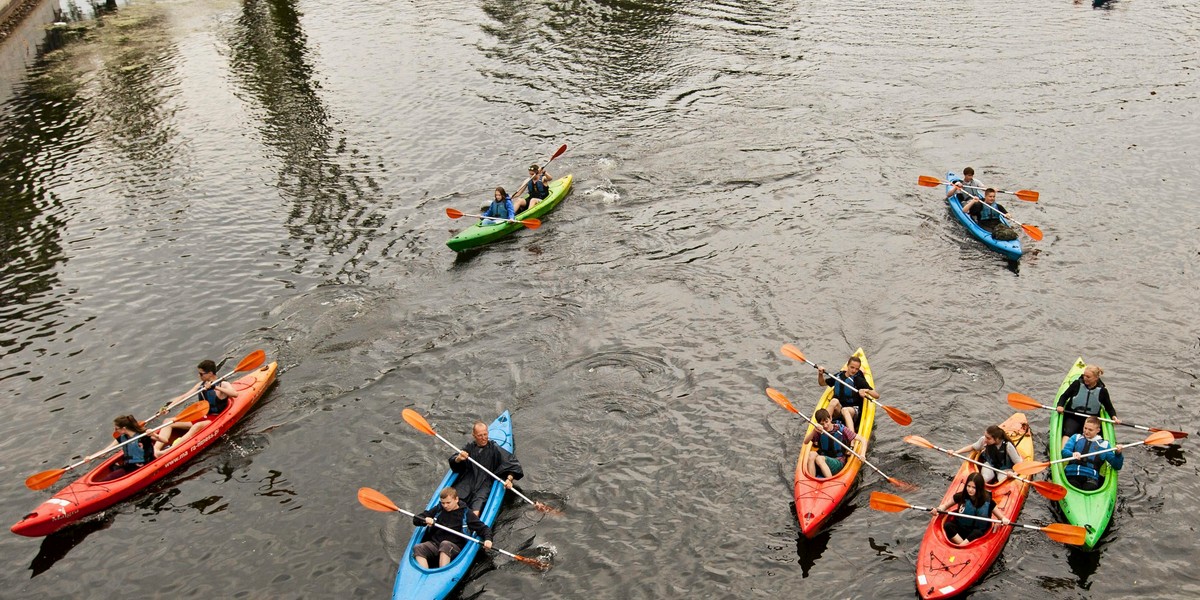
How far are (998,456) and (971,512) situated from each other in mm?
1662

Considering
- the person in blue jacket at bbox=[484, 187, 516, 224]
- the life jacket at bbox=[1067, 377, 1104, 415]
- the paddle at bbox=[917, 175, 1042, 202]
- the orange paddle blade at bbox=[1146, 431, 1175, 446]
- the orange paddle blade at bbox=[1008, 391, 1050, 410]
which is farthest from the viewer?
the person in blue jacket at bbox=[484, 187, 516, 224]

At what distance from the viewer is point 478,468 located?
15.9 meters

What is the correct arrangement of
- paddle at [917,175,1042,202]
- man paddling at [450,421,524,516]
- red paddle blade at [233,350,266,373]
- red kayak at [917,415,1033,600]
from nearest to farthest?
red kayak at [917,415,1033,600] → man paddling at [450,421,524,516] → red paddle blade at [233,350,266,373] → paddle at [917,175,1042,202]

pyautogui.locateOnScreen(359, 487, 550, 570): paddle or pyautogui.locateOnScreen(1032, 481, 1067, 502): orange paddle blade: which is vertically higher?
pyautogui.locateOnScreen(1032, 481, 1067, 502): orange paddle blade

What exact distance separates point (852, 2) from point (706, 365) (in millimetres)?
31367

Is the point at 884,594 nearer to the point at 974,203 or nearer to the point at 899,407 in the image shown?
the point at 899,407

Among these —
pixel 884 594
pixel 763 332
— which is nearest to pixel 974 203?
pixel 763 332

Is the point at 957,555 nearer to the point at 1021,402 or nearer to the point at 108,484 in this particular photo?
the point at 1021,402

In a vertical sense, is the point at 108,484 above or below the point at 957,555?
below

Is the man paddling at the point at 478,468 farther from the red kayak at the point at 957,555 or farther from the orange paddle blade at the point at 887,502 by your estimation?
the red kayak at the point at 957,555

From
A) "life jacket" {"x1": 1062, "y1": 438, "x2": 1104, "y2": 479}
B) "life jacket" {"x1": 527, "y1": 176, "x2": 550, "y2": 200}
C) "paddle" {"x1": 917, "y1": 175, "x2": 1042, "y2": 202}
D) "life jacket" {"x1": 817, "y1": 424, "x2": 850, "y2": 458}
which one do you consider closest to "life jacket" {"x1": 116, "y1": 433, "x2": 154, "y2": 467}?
"life jacket" {"x1": 817, "y1": 424, "x2": 850, "y2": 458}

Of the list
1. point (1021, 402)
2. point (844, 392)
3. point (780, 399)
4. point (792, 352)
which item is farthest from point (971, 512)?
point (792, 352)

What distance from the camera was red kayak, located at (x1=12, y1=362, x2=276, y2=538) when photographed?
15648mm

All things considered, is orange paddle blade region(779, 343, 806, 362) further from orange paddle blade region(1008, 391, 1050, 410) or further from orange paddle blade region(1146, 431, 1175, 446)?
orange paddle blade region(1146, 431, 1175, 446)
